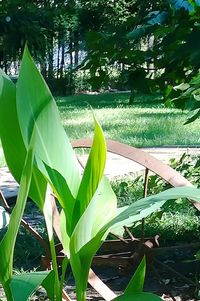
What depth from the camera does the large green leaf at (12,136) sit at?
115cm

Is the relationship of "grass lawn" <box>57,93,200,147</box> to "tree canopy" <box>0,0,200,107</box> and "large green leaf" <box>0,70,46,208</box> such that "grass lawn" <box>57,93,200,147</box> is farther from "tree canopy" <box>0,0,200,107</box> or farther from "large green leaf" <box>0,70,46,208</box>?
"large green leaf" <box>0,70,46,208</box>

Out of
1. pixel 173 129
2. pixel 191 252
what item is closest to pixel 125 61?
pixel 191 252

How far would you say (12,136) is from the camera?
117 cm

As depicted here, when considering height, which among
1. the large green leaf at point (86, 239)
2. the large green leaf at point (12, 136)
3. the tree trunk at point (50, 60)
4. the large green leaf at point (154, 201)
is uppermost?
the large green leaf at point (12, 136)

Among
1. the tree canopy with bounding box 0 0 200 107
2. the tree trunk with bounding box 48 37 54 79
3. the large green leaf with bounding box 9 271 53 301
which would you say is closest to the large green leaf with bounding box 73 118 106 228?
the large green leaf with bounding box 9 271 53 301

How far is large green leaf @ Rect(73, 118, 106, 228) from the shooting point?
112cm

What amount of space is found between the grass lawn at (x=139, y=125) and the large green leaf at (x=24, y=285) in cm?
446

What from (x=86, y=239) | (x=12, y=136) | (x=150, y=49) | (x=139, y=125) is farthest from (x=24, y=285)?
(x=139, y=125)

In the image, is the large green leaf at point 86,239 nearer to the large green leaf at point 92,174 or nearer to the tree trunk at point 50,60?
the large green leaf at point 92,174

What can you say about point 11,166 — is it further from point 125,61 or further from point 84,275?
point 125,61

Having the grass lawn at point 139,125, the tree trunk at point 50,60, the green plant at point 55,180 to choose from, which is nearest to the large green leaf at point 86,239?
the green plant at point 55,180

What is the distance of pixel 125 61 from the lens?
8.64 feet

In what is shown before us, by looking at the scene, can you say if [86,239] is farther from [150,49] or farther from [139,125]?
[139,125]

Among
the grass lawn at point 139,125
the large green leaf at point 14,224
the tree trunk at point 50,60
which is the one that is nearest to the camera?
the large green leaf at point 14,224
